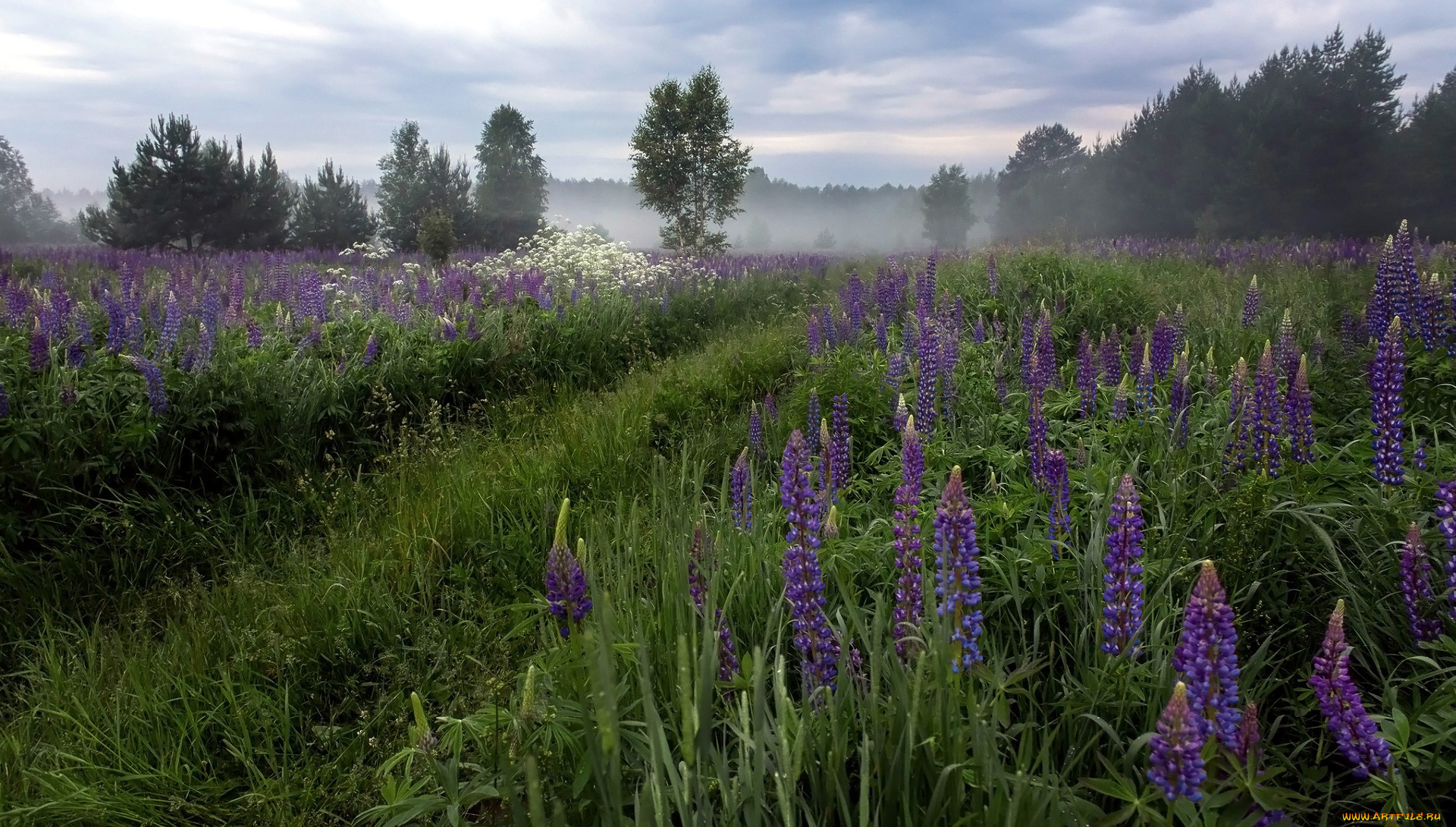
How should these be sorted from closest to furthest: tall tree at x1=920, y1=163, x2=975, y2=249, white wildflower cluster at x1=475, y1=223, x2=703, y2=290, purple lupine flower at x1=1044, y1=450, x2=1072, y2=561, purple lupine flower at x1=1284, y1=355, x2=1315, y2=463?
purple lupine flower at x1=1044, y1=450, x2=1072, y2=561, purple lupine flower at x1=1284, y1=355, x2=1315, y2=463, white wildflower cluster at x1=475, y1=223, x2=703, y2=290, tall tree at x1=920, y1=163, x2=975, y2=249

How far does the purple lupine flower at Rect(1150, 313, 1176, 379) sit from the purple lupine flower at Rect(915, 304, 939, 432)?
1.48m

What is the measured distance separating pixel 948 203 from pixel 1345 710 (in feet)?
253

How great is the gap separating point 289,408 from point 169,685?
278cm

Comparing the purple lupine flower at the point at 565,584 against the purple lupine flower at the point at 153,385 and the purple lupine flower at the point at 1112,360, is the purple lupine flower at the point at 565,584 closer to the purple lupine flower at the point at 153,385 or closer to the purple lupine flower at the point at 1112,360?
the purple lupine flower at the point at 153,385

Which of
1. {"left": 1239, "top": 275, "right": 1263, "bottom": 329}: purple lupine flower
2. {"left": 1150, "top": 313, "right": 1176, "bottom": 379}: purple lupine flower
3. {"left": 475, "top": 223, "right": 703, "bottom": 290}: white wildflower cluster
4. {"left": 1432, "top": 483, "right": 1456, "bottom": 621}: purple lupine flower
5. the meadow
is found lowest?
the meadow

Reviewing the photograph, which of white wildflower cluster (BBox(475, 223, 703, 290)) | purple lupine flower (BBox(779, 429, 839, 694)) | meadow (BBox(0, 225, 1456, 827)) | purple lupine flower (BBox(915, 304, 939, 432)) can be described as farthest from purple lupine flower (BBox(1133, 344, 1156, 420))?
white wildflower cluster (BBox(475, 223, 703, 290))

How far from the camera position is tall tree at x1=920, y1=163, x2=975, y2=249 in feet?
238

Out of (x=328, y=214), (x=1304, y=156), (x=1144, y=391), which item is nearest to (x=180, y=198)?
(x=328, y=214)

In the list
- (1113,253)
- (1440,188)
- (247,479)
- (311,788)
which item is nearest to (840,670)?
(311,788)

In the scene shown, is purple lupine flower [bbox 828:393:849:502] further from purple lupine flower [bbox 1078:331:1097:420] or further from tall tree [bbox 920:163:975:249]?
tall tree [bbox 920:163:975:249]

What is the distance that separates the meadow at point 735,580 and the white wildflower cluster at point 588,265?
5278 mm

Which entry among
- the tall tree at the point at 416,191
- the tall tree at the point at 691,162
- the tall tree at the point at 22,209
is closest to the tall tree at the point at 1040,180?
the tall tree at the point at 691,162

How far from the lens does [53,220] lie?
74.2 metres

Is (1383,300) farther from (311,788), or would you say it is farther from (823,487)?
(311,788)
